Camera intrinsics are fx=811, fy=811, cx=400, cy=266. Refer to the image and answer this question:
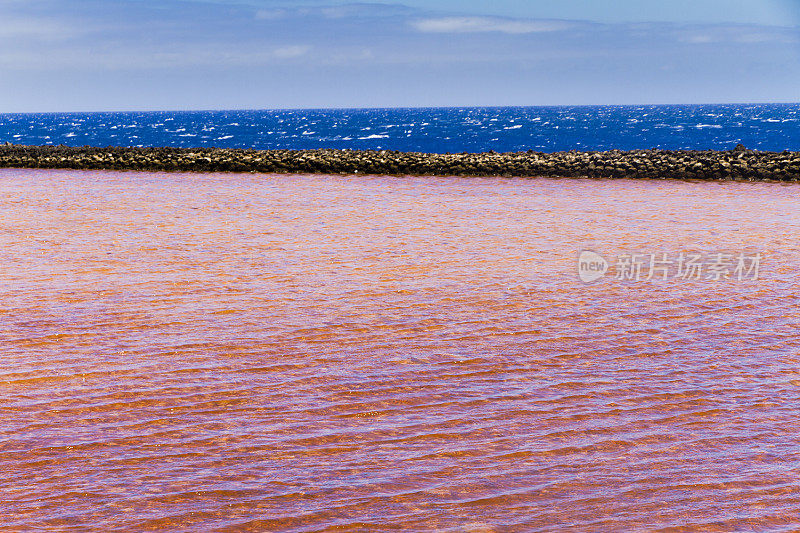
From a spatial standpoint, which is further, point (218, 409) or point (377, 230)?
point (377, 230)

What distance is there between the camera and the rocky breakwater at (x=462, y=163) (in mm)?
24453

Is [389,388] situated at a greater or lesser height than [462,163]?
lesser

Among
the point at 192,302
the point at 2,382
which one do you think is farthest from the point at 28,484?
the point at 192,302

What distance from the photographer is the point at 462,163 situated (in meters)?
27.0

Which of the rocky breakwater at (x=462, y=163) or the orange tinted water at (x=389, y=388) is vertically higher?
the rocky breakwater at (x=462, y=163)

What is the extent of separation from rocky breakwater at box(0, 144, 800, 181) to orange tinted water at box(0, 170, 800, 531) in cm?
1256

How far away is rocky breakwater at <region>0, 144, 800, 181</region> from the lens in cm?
2445

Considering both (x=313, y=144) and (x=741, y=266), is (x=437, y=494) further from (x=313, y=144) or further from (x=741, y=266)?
(x=313, y=144)

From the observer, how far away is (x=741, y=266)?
1067cm

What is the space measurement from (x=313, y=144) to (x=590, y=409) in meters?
78.3

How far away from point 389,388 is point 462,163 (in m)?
21.5

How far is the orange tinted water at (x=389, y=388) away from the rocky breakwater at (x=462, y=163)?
41.2 ft

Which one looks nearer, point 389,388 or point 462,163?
point 389,388

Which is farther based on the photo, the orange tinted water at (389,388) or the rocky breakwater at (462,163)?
the rocky breakwater at (462,163)
